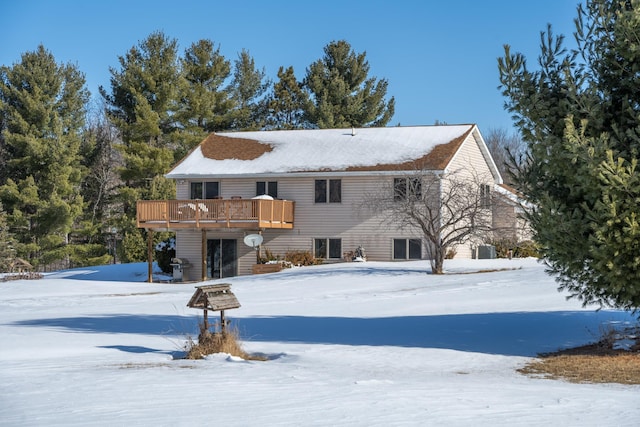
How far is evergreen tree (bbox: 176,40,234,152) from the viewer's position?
5442cm

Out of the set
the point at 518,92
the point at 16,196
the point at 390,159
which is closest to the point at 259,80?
the point at 16,196

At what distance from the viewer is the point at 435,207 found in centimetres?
3353

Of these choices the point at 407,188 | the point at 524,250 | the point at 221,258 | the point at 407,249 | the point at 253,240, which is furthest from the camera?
the point at 221,258

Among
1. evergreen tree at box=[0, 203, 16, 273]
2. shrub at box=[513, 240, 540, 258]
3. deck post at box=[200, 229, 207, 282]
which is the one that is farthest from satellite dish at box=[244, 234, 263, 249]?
evergreen tree at box=[0, 203, 16, 273]

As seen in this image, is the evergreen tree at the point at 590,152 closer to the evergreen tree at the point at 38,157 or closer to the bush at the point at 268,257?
the bush at the point at 268,257

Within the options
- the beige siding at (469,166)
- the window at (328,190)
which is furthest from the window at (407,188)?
the window at (328,190)

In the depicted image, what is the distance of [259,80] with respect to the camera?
202ft

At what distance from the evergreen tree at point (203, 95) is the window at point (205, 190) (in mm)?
13455

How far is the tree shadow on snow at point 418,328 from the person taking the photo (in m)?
17.1

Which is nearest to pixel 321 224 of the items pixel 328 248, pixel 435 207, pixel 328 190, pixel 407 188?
pixel 328 248

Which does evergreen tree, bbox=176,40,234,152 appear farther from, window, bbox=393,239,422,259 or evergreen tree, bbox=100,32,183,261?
window, bbox=393,239,422,259

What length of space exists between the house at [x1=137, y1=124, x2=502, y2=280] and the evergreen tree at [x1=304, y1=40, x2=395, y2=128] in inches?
607

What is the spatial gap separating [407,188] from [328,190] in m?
5.34

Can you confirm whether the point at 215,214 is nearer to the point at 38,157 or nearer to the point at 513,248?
the point at 513,248
